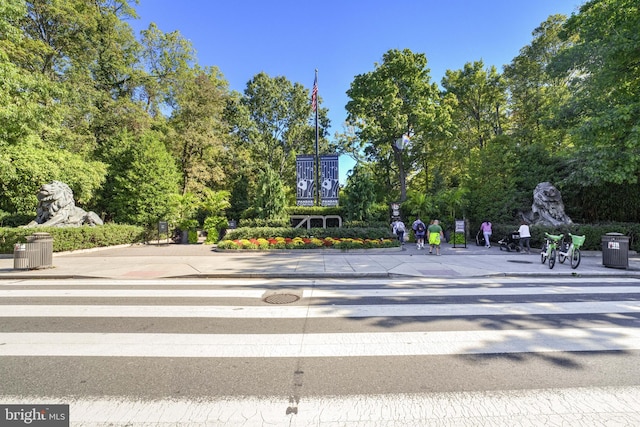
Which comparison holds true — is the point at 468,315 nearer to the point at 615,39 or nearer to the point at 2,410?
the point at 2,410

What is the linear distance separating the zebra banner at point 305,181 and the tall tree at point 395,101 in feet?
34.2

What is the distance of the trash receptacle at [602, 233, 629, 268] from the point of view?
979cm

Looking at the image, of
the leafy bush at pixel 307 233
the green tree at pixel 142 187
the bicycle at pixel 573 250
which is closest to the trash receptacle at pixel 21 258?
the leafy bush at pixel 307 233

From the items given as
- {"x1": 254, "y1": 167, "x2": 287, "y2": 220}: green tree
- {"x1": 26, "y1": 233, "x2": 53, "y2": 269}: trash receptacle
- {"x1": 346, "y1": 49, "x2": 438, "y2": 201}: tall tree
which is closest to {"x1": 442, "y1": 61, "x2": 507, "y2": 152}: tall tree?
{"x1": 346, "y1": 49, "x2": 438, "y2": 201}: tall tree

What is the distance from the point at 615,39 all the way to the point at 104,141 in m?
34.2

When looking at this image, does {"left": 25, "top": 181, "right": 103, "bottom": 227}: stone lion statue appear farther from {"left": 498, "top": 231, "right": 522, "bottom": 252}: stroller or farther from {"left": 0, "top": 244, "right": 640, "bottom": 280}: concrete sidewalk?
{"left": 498, "top": 231, "right": 522, "bottom": 252}: stroller

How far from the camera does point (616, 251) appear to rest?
32.5ft

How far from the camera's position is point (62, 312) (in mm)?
5273

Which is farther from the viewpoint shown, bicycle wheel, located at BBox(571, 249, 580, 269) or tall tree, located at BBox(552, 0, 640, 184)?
tall tree, located at BBox(552, 0, 640, 184)

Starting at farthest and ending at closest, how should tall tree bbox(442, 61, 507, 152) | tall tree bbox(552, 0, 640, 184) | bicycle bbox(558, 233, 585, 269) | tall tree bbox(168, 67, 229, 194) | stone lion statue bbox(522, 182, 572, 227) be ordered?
tall tree bbox(442, 61, 507, 152), tall tree bbox(168, 67, 229, 194), stone lion statue bbox(522, 182, 572, 227), tall tree bbox(552, 0, 640, 184), bicycle bbox(558, 233, 585, 269)

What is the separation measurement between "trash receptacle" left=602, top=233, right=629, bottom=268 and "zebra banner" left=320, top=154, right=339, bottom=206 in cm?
1630

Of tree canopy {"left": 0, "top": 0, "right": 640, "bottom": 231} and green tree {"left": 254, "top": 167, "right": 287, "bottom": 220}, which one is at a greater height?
tree canopy {"left": 0, "top": 0, "right": 640, "bottom": 231}

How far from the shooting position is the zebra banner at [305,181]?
2350 centimetres

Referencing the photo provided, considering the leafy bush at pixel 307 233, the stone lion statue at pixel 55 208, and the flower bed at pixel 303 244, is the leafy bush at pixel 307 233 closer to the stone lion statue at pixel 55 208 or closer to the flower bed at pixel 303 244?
the flower bed at pixel 303 244
